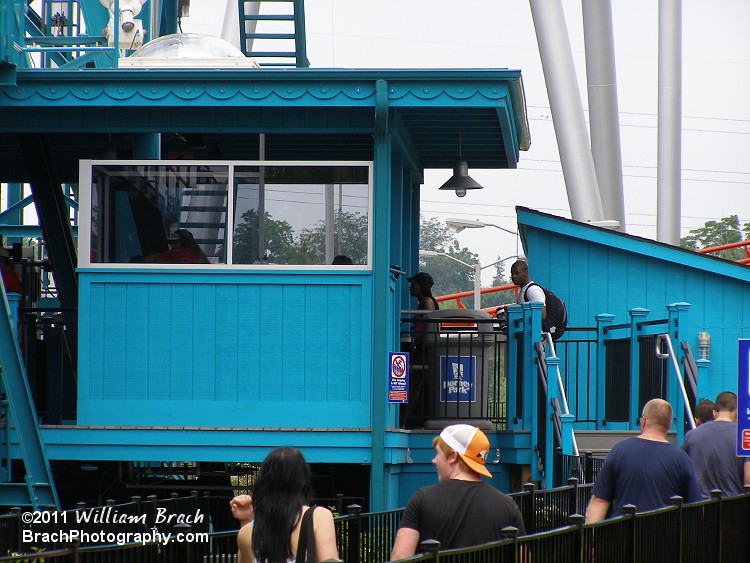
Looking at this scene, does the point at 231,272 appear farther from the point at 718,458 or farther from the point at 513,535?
the point at 513,535

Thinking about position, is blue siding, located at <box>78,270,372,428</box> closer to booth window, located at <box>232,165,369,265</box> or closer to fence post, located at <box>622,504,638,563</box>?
booth window, located at <box>232,165,369,265</box>

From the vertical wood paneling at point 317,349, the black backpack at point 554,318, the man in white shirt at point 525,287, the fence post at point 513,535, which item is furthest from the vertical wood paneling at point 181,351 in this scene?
the fence post at point 513,535

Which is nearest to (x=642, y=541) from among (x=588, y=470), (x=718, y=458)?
(x=718, y=458)

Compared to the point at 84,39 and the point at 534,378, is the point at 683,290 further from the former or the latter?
the point at 84,39

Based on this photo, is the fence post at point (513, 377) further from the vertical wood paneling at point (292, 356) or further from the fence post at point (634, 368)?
the vertical wood paneling at point (292, 356)

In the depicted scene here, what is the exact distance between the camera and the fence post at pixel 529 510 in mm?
7579

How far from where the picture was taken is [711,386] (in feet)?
48.1

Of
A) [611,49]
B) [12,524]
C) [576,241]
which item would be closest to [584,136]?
[611,49]

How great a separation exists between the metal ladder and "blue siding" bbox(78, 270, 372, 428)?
556 millimetres

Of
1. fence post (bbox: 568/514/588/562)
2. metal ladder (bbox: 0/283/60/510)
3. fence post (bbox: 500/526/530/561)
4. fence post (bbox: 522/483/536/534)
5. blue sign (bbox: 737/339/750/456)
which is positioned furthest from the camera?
metal ladder (bbox: 0/283/60/510)

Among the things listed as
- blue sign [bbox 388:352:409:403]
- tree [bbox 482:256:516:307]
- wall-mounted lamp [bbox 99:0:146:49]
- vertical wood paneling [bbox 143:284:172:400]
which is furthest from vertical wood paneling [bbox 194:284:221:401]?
tree [bbox 482:256:516:307]

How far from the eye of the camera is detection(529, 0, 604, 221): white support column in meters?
23.8

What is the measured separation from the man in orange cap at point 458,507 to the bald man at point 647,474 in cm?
169

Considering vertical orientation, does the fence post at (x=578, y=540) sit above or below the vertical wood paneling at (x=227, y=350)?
below
